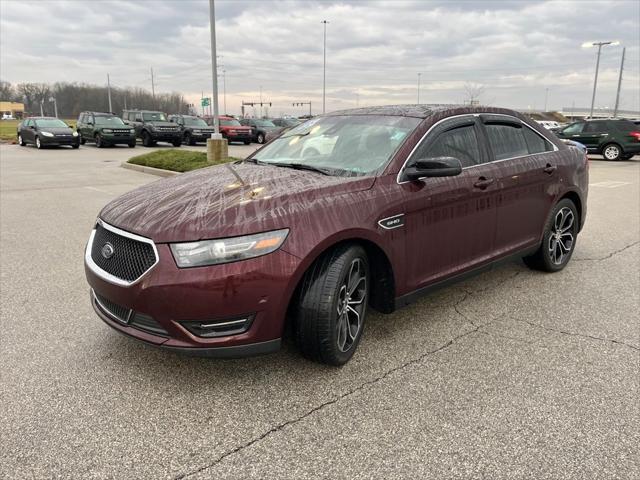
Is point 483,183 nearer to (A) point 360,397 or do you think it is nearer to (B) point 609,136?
(A) point 360,397

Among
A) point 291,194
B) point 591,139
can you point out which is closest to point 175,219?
point 291,194

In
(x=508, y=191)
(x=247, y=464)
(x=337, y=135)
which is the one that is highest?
(x=337, y=135)

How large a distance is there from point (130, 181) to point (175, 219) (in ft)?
35.2

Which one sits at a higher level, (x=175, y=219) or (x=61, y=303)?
(x=175, y=219)

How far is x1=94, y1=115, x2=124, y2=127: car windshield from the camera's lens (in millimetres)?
25156

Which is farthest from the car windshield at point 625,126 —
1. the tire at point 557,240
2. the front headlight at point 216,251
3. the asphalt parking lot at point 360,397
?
the front headlight at point 216,251

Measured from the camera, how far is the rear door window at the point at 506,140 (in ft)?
14.5

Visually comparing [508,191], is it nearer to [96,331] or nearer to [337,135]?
[337,135]

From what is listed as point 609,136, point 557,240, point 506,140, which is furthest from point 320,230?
point 609,136

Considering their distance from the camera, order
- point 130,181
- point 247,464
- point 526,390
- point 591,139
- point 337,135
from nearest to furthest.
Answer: point 247,464 < point 526,390 < point 337,135 < point 130,181 < point 591,139

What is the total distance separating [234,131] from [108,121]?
22.4ft

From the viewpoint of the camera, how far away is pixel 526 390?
3002mm

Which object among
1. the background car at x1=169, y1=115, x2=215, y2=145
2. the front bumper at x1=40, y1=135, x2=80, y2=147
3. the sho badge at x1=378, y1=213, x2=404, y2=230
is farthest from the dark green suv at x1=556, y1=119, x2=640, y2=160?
the front bumper at x1=40, y1=135, x2=80, y2=147

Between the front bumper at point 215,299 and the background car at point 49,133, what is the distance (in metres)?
24.1
